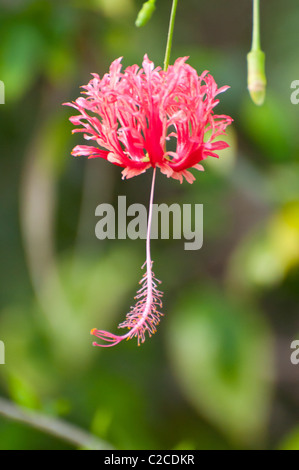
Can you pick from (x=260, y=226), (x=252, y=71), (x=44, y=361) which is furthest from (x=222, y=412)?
(x=252, y=71)

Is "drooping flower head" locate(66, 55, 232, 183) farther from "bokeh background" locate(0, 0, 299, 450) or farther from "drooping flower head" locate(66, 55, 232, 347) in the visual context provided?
"bokeh background" locate(0, 0, 299, 450)

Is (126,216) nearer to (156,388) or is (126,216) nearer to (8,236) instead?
(8,236)

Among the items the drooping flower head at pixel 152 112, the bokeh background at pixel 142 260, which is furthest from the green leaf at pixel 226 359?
the drooping flower head at pixel 152 112

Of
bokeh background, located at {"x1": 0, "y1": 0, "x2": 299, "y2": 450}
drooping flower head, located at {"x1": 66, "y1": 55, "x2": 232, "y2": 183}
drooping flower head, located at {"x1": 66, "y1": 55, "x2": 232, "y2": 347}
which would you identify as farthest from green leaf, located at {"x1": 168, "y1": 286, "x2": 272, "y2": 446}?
drooping flower head, located at {"x1": 66, "y1": 55, "x2": 232, "y2": 183}

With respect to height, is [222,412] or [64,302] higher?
[64,302]

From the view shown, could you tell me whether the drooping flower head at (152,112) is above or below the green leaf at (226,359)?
above

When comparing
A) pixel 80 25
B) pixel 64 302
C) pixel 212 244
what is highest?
pixel 80 25

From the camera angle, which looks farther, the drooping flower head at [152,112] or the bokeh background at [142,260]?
the bokeh background at [142,260]

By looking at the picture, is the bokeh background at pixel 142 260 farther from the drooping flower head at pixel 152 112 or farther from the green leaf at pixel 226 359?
the drooping flower head at pixel 152 112
